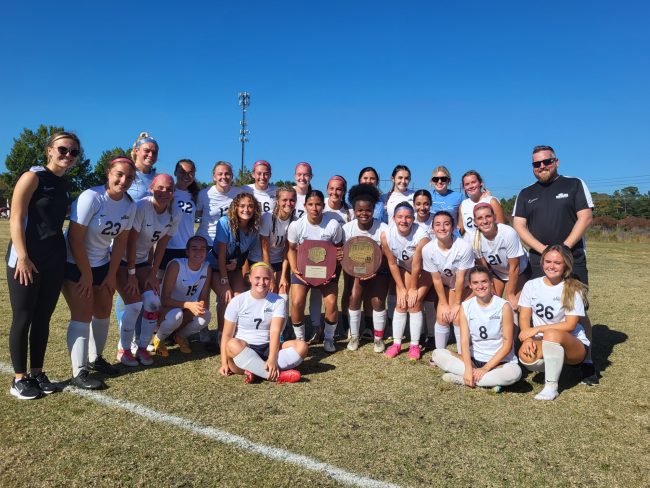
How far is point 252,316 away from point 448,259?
2045 millimetres

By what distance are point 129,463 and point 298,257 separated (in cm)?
286

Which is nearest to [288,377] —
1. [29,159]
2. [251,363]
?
[251,363]

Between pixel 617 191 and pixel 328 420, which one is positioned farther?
pixel 617 191

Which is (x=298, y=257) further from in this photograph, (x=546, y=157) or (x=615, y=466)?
(x=615, y=466)

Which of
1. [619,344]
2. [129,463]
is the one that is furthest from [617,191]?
[129,463]

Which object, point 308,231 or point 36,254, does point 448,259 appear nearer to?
point 308,231

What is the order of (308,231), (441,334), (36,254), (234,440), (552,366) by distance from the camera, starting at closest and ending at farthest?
1. (234,440)
2. (36,254)
3. (552,366)
4. (441,334)
5. (308,231)

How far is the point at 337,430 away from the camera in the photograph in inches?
131

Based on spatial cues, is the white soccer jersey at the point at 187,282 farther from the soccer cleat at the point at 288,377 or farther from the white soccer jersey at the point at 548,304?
the white soccer jersey at the point at 548,304

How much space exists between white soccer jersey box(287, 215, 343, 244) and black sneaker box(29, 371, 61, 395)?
2622 mm

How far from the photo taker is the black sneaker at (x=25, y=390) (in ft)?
12.1

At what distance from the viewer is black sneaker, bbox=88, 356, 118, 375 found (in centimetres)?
438

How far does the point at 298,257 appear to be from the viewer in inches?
208

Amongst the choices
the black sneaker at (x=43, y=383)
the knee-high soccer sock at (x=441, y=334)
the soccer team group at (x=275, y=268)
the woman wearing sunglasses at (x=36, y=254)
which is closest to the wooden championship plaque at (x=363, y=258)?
the soccer team group at (x=275, y=268)
